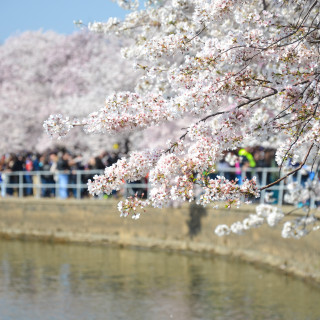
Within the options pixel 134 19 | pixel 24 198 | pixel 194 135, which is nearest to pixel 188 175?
pixel 194 135

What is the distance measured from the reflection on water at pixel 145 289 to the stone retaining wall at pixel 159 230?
1.55 feet

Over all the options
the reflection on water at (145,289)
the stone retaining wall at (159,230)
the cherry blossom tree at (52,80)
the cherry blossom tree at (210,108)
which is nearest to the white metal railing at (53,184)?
the stone retaining wall at (159,230)

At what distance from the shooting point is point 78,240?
2611 centimetres

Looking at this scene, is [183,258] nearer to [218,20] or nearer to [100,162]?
[100,162]

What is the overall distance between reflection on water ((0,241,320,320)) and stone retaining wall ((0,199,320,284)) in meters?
0.47

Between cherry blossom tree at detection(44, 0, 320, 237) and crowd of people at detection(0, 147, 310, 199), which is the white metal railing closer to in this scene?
crowd of people at detection(0, 147, 310, 199)

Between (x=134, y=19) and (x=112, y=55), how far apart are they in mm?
27346

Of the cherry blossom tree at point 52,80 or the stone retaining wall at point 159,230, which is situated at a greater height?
the cherry blossom tree at point 52,80

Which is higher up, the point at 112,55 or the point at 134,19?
the point at 112,55

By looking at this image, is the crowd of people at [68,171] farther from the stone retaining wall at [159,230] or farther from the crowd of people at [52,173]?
Answer: the stone retaining wall at [159,230]

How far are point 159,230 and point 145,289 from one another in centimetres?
646

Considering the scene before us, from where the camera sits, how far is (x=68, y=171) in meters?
25.8

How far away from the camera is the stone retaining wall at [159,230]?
18.4m

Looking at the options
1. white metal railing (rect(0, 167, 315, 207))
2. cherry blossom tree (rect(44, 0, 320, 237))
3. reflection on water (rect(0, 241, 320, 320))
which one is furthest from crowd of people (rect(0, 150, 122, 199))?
cherry blossom tree (rect(44, 0, 320, 237))
